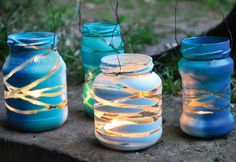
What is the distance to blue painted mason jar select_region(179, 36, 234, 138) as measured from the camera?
5.33ft

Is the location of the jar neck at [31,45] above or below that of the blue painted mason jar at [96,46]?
above

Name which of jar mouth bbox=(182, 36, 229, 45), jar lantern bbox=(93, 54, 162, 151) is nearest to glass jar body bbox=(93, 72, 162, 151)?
jar lantern bbox=(93, 54, 162, 151)

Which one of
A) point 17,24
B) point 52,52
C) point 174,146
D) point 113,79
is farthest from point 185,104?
point 17,24

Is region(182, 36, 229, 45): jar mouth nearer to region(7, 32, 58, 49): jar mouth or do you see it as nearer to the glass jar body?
the glass jar body

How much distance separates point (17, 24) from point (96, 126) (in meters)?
1.45

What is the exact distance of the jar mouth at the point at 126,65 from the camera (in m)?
1.59

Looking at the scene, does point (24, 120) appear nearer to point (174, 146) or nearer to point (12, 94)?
point (12, 94)

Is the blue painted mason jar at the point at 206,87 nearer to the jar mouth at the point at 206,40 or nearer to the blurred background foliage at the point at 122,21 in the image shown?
the jar mouth at the point at 206,40

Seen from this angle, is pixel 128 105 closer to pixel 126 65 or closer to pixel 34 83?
pixel 126 65

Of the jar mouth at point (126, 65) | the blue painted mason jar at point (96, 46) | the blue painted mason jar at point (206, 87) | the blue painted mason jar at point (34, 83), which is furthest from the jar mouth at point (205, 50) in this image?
the blue painted mason jar at point (34, 83)

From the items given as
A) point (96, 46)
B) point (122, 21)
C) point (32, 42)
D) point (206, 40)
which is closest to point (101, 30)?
point (96, 46)

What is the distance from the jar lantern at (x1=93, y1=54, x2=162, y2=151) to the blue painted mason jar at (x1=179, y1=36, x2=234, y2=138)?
4.7 inches

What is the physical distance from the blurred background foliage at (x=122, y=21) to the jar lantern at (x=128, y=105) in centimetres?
61

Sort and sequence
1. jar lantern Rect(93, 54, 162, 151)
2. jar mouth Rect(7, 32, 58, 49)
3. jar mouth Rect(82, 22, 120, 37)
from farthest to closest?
jar mouth Rect(82, 22, 120, 37) → jar mouth Rect(7, 32, 58, 49) → jar lantern Rect(93, 54, 162, 151)
